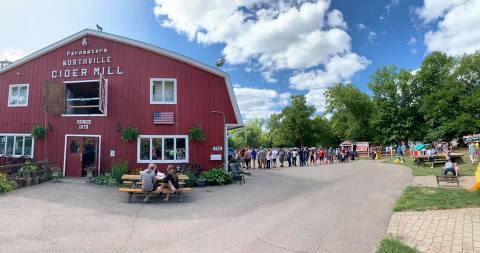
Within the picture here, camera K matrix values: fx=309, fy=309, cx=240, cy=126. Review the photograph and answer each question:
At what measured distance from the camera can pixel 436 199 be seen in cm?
938

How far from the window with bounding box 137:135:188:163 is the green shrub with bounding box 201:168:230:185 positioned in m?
1.60

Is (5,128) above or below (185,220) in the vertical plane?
above

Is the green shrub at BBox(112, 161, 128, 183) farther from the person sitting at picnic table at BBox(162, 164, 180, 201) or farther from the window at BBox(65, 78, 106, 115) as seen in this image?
the person sitting at picnic table at BBox(162, 164, 180, 201)

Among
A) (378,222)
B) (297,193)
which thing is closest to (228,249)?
(378,222)

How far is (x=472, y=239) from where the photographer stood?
6047 millimetres

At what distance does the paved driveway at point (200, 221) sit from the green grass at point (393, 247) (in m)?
0.22

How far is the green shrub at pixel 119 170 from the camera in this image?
46.0ft

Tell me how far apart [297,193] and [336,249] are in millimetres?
5949

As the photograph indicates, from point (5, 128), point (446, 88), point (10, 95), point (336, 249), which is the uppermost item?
point (446, 88)

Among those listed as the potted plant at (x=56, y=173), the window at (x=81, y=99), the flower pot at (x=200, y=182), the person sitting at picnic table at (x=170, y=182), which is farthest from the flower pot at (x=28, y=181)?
the flower pot at (x=200, y=182)

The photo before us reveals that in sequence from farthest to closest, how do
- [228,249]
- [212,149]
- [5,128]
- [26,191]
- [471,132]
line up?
[471,132] < [5,128] < [212,149] < [26,191] < [228,249]

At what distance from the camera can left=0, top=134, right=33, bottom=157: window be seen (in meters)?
16.5

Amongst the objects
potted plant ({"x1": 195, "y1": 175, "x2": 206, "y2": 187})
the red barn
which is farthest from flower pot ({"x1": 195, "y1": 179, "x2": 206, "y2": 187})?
the red barn

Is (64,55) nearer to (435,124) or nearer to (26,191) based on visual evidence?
(26,191)
